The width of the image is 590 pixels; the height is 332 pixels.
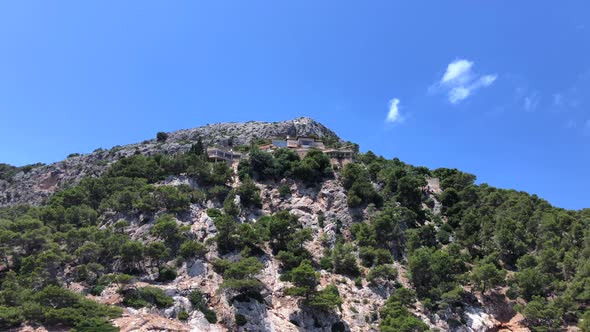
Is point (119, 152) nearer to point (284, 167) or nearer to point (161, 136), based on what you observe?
point (161, 136)

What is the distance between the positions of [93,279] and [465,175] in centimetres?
6367

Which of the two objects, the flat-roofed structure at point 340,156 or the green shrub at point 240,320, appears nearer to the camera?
the green shrub at point 240,320

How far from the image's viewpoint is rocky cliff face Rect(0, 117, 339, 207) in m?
101

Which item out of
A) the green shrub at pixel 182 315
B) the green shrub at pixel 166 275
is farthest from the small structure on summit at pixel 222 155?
the green shrub at pixel 182 315

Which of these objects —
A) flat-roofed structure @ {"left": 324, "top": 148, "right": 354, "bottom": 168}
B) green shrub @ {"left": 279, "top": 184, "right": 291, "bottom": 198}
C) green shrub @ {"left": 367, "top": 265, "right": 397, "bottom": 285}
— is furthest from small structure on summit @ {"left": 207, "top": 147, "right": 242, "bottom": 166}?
green shrub @ {"left": 367, "top": 265, "right": 397, "bottom": 285}

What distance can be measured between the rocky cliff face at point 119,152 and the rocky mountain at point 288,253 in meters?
23.3

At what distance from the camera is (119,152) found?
11406 centimetres

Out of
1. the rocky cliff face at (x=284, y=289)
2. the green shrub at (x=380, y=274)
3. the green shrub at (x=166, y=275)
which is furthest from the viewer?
the green shrub at (x=380, y=274)

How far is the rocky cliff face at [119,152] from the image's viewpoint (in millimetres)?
101431

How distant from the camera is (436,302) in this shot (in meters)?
57.2

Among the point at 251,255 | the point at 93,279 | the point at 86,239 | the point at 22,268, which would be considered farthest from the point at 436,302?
the point at 22,268

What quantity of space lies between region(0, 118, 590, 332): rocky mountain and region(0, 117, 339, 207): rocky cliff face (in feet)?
76.5

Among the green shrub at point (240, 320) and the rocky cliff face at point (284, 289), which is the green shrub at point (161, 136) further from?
the green shrub at point (240, 320)

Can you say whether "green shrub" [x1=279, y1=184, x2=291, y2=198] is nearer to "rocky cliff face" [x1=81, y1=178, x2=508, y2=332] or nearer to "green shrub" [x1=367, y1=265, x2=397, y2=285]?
"rocky cliff face" [x1=81, y1=178, x2=508, y2=332]
